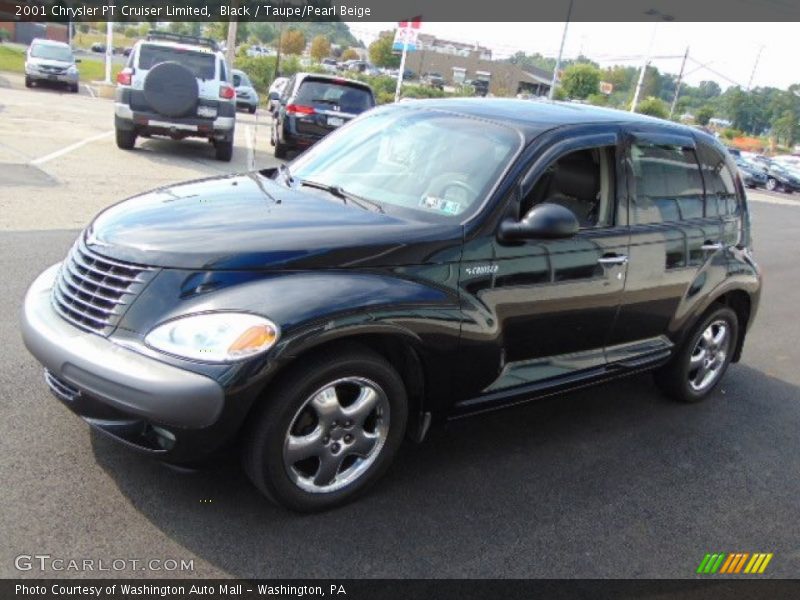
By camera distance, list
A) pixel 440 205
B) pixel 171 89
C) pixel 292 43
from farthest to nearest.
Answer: pixel 292 43, pixel 171 89, pixel 440 205

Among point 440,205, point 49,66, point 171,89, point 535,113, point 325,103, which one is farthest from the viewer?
point 49,66

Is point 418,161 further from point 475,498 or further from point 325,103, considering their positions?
point 325,103

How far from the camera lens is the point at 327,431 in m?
3.19

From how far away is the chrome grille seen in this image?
301 centimetres

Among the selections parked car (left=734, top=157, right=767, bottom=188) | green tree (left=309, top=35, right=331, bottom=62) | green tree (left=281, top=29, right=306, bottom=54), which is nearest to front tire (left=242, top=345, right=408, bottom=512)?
parked car (left=734, top=157, right=767, bottom=188)

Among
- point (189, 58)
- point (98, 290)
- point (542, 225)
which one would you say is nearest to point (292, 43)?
point (189, 58)

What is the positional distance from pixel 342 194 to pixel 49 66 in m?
25.3

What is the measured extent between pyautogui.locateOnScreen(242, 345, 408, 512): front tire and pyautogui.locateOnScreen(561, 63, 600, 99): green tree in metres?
60.0

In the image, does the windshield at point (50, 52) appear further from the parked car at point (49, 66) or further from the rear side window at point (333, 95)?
the rear side window at point (333, 95)

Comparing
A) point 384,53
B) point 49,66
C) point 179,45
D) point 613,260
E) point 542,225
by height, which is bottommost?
point 49,66

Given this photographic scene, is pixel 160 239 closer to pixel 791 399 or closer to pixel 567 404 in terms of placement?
pixel 567 404

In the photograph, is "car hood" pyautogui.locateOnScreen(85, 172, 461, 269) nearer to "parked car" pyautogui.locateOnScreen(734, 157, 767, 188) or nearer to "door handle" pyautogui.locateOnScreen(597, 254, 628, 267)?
"door handle" pyautogui.locateOnScreen(597, 254, 628, 267)

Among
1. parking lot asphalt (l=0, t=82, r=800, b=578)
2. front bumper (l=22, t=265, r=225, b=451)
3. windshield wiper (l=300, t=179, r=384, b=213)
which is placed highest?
windshield wiper (l=300, t=179, r=384, b=213)

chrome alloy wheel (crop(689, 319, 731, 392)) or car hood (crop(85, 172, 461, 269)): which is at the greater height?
car hood (crop(85, 172, 461, 269))
